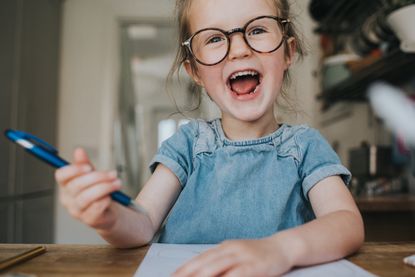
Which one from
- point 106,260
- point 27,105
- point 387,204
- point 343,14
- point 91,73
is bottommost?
point 387,204

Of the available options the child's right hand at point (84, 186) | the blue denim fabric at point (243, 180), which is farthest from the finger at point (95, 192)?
the blue denim fabric at point (243, 180)

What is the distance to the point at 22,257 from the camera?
1.56 feet

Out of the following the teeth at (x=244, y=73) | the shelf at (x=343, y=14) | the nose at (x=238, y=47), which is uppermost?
the shelf at (x=343, y=14)

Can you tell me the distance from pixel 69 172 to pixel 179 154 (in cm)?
37

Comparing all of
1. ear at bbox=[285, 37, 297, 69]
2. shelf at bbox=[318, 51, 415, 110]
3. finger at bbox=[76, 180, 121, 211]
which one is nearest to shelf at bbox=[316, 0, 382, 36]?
shelf at bbox=[318, 51, 415, 110]

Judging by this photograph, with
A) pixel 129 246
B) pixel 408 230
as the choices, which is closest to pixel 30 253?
pixel 129 246

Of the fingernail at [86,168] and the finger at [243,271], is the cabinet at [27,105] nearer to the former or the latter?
the fingernail at [86,168]

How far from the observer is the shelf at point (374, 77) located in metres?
1.42

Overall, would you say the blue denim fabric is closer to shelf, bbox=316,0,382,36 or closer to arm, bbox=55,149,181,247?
arm, bbox=55,149,181,247

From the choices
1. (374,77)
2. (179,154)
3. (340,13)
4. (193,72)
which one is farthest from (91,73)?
(179,154)

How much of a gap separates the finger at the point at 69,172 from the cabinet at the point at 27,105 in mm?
1590

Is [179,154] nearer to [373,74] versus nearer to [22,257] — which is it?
[22,257]

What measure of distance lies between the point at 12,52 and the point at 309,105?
5.72 ft

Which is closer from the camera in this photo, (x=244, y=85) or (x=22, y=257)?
(x=22, y=257)
